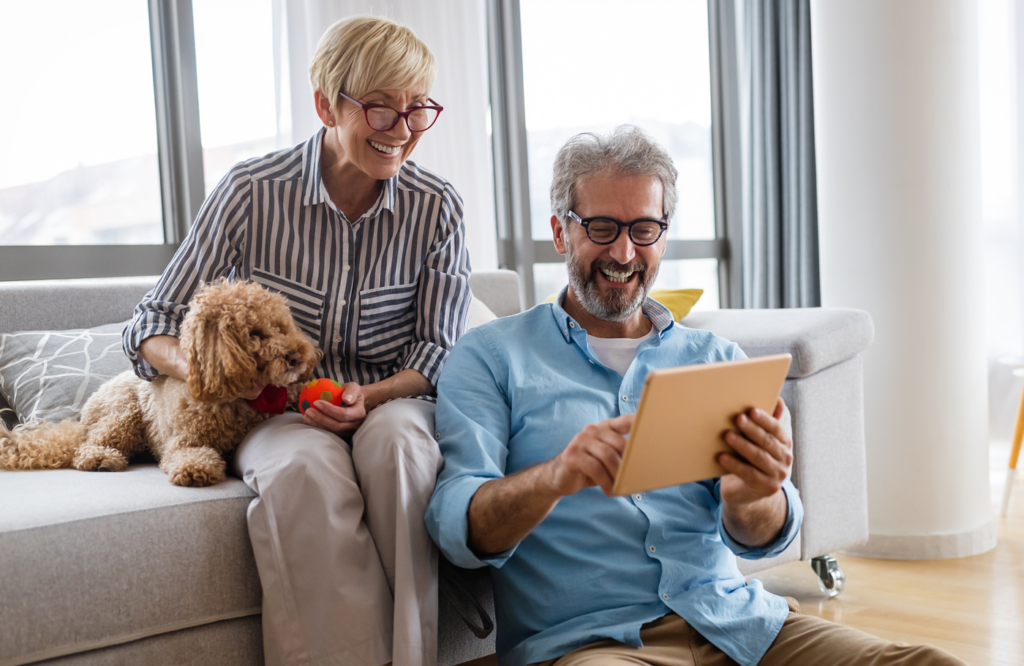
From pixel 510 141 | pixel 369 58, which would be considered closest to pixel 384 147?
pixel 369 58

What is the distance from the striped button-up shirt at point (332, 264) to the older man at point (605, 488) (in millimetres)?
289

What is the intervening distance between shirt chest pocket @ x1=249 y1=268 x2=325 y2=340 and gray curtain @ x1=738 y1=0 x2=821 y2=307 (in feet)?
10.3

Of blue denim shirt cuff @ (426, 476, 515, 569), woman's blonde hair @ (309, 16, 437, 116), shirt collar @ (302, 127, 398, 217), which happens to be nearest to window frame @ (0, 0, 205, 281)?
shirt collar @ (302, 127, 398, 217)

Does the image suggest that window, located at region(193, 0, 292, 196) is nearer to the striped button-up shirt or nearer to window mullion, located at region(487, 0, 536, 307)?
window mullion, located at region(487, 0, 536, 307)

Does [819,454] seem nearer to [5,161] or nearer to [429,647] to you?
[429,647]

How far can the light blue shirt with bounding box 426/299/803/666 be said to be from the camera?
121cm

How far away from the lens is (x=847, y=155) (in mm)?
2863

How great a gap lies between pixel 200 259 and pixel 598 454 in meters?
0.96

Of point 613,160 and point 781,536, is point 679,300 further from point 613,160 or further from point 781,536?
point 781,536

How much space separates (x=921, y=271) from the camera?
8.93ft

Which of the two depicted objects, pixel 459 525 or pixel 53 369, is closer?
pixel 459 525

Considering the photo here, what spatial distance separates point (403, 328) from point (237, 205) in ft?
1.31

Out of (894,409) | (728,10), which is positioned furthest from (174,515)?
(728,10)

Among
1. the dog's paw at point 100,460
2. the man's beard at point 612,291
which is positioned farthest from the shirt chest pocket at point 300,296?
the man's beard at point 612,291
